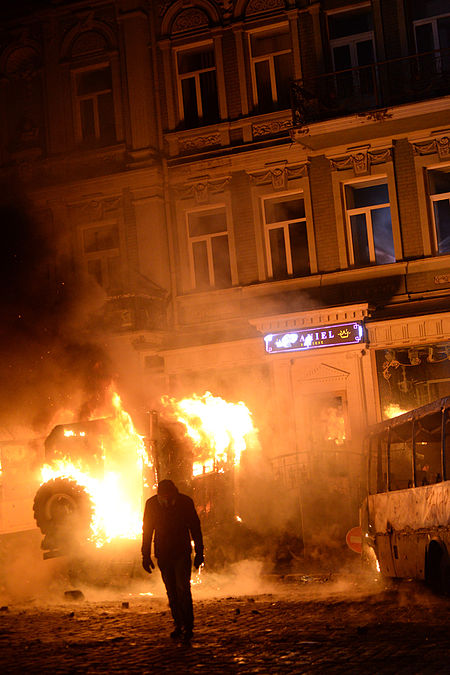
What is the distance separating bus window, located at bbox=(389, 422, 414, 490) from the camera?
1162cm

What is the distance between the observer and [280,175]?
20672 mm

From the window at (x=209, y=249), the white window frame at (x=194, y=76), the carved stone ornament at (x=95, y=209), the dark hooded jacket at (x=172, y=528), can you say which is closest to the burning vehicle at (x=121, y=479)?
the dark hooded jacket at (x=172, y=528)

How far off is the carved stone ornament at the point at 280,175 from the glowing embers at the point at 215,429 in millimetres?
4932

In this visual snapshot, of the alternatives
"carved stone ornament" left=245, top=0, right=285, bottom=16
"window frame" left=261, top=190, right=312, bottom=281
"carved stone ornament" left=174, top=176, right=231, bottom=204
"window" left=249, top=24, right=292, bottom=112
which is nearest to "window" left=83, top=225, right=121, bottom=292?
"carved stone ornament" left=174, top=176, right=231, bottom=204

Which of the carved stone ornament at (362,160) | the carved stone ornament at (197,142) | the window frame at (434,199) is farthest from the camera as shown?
the carved stone ornament at (197,142)

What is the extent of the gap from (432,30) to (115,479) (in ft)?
40.0

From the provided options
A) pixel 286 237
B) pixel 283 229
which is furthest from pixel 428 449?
pixel 283 229

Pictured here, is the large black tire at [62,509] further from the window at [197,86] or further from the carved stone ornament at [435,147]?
the window at [197,86]

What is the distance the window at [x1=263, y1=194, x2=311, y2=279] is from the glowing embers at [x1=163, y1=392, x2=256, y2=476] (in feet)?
10.5

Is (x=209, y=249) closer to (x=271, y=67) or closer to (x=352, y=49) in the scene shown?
(x=271, y=67)

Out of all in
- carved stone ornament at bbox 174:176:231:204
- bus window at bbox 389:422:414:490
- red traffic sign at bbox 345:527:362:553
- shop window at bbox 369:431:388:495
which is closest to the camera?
bus window at bbox 389:422:414:490

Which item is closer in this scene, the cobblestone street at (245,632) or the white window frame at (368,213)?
the cobblestone street at (245,632)

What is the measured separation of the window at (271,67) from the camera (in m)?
21.0

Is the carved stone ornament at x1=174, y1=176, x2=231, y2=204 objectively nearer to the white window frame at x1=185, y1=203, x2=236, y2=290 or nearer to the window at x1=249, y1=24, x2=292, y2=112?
the white window frame at x1=185, y1=203, x2=236, y2=290
